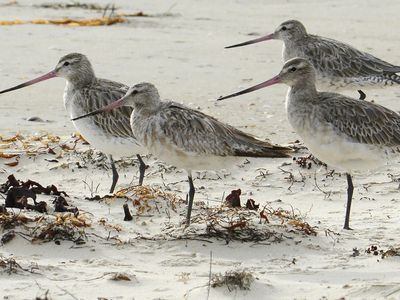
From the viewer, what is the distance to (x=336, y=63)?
13055 mm

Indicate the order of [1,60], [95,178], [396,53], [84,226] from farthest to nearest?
[396,53] → [1,60] → [95,178] → [84,226]

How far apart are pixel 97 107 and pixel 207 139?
6.46 ft

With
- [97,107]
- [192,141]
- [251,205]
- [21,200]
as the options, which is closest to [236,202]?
[251,205]

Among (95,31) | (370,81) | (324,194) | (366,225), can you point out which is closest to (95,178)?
(324,194)

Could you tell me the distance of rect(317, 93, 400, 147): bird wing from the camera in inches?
370

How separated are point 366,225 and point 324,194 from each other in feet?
3.58

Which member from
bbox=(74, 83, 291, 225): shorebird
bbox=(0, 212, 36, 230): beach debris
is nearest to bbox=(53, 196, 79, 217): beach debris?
bbox=(0, 212, 36, 230): beach debris

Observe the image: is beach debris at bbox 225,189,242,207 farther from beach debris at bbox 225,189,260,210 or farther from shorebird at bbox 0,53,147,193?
shorebird at bbox 0,53,147,193

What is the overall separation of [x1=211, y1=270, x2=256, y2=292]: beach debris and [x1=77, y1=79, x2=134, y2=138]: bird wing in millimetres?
3491

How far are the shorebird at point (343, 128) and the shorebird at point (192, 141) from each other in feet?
1.49

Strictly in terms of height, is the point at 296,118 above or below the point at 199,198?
above

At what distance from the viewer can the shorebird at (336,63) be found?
42.7 ft

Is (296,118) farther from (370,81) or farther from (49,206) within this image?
(370,81)

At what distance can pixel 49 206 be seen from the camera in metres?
9.05
